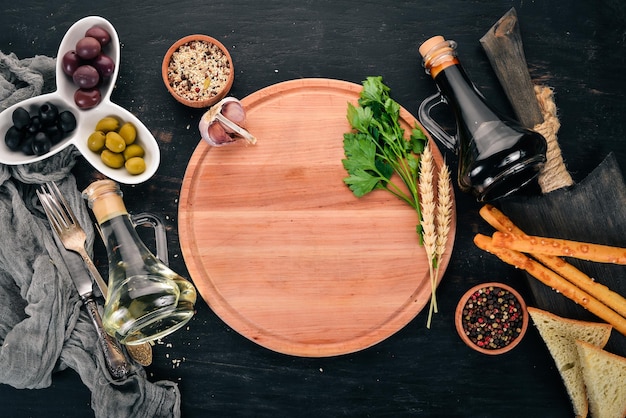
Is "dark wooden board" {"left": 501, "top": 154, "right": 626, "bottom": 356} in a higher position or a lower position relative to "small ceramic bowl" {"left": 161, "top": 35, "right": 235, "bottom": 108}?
lower

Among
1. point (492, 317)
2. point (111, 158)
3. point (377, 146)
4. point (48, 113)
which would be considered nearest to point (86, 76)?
point (48, 113)

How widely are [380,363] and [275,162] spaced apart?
84 centimetres

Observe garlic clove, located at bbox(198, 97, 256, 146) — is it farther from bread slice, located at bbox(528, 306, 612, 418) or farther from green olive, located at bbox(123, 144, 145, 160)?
bread slice, located at bbox(528, 306, 612, 418)

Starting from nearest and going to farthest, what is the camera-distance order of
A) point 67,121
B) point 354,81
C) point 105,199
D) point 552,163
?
1. point 105,199
2. point 67,121
3. point 552,163
4. point 354,81

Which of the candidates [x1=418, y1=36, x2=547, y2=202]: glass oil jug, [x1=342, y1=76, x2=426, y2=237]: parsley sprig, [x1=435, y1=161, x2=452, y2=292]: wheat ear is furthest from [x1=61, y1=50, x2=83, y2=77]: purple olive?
[x1=435, y1=161, x2=452, y2=292]: wheat ear

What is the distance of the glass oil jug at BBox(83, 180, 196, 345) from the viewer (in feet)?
5.42

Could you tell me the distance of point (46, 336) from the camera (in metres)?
1.84

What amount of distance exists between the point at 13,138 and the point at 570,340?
198 cm

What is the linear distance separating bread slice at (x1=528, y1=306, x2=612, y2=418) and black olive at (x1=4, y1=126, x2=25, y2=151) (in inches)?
70.7

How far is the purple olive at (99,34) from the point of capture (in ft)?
5.84

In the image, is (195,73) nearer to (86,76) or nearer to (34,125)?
(86,76)

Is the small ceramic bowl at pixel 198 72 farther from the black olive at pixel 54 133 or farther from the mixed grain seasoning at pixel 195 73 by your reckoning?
the black olive at pixel 54 133

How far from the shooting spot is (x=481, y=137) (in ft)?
5.72

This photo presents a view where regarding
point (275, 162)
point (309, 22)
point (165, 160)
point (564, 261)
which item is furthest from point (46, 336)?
point (564, 261)
